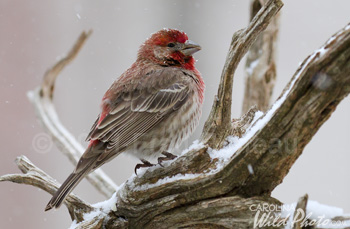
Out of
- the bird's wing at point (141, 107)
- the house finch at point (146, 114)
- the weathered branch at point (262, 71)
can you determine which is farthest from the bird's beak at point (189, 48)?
the weathered branch at point (262, 71)

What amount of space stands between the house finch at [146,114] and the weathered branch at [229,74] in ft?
1.79

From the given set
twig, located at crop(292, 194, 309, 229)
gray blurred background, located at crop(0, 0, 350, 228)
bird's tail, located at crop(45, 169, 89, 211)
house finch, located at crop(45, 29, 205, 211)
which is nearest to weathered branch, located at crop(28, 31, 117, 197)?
house finch, located at crop(45, 29, 205, 211)

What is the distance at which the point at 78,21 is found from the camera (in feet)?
40.0

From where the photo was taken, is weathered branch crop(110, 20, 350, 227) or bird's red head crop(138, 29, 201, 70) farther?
bird's red head crop(138, 29, 201, 70)

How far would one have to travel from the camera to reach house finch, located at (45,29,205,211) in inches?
166

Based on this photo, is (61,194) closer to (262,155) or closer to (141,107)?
(141,107)

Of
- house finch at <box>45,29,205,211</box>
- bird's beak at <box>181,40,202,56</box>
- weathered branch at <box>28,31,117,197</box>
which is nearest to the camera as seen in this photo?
house finch at <box>45,29,205,211</box>

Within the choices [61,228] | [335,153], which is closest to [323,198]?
[335,153]

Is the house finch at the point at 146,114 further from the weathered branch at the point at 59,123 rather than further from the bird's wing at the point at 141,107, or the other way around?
the weathered branch at the point at 59,123

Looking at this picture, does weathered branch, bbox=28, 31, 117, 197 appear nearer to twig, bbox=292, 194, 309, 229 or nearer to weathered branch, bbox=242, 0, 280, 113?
weathered branch, bbox=242, 0, 280, 113

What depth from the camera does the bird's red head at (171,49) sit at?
495 centimetres

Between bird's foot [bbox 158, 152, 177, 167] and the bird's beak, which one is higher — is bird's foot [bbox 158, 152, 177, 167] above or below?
below

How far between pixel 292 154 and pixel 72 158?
8.99 feet

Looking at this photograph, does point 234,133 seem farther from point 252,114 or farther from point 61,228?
point 61,228
